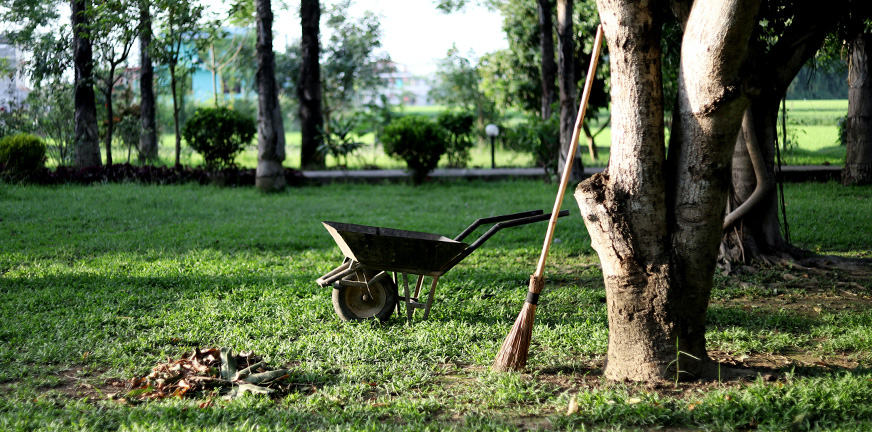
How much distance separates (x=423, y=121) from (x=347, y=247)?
926 cm

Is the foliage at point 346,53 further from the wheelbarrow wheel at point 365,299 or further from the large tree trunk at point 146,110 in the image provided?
the wheelbarrow wheel at point 365,299

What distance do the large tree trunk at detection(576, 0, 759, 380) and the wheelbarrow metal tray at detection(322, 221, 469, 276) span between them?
1.13 meters

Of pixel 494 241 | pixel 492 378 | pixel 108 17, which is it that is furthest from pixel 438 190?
pixel 492 378

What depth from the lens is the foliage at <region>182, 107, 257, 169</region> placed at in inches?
512

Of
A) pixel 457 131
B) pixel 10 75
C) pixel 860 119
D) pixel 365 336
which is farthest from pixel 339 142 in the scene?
pixel 365 336

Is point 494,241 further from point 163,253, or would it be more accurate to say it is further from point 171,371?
point 171,371

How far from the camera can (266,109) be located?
11.9 m

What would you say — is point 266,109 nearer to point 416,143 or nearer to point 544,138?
point 416,143

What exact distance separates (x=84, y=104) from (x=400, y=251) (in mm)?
11406

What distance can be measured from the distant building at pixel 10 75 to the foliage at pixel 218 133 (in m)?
5.37

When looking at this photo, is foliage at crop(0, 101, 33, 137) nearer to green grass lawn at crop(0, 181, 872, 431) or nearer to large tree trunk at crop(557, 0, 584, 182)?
green grass lawn at crop(0, 181, 872, 431)

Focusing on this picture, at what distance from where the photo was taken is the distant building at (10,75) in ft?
53.9

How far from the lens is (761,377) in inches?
148

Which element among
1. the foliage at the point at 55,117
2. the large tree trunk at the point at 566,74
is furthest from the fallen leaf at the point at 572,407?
Result: the foliage at the point at 55,117
